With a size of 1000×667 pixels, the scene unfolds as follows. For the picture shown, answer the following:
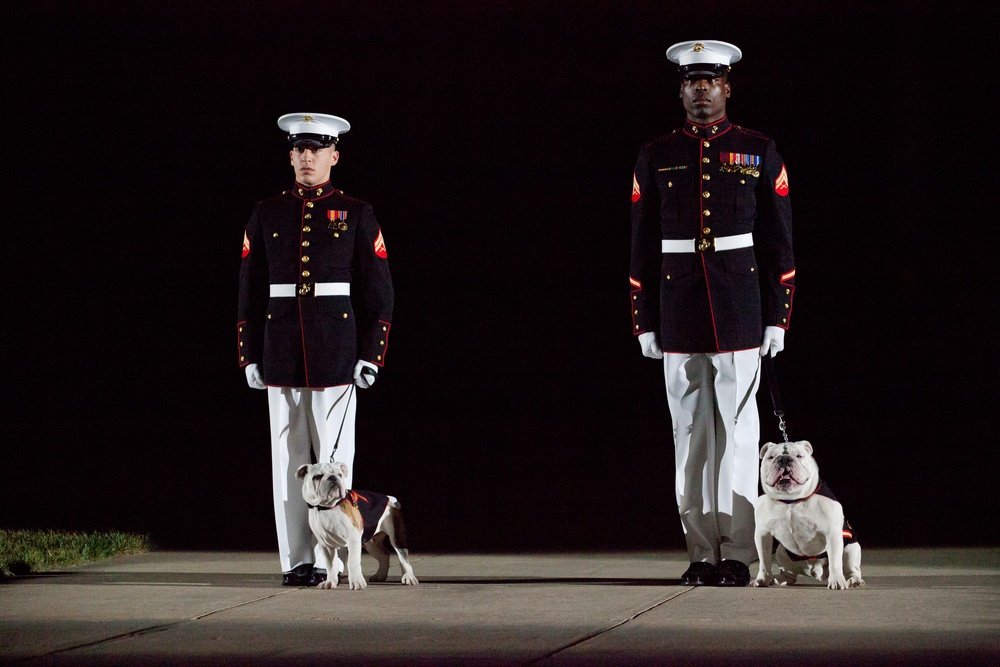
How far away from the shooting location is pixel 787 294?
4938 millimetres

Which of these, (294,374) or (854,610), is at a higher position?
(294,374)

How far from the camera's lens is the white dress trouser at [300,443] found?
510 cm

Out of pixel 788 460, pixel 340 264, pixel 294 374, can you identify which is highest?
pixel 340 264

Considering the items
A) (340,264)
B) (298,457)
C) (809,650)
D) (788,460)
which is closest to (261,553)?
(298,457)

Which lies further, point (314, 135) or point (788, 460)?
point (314, 135)

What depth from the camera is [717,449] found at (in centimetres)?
495

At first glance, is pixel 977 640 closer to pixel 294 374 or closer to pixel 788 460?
pixel 788 460

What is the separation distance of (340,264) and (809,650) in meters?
2.45

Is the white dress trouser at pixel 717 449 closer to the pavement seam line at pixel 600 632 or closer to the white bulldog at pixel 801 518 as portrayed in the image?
the white bulldog at pixel 801 518

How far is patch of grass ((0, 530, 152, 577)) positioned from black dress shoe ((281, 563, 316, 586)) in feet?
3.82

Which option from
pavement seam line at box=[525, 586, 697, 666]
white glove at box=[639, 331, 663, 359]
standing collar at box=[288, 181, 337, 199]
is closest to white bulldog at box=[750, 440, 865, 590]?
pavement seam line at box=[525, 586, 697, 666]

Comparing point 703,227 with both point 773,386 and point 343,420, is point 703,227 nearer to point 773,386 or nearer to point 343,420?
point 773,386

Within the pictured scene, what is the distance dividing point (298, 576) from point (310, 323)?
2.94 feet

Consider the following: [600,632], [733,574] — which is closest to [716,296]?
[733,574]
